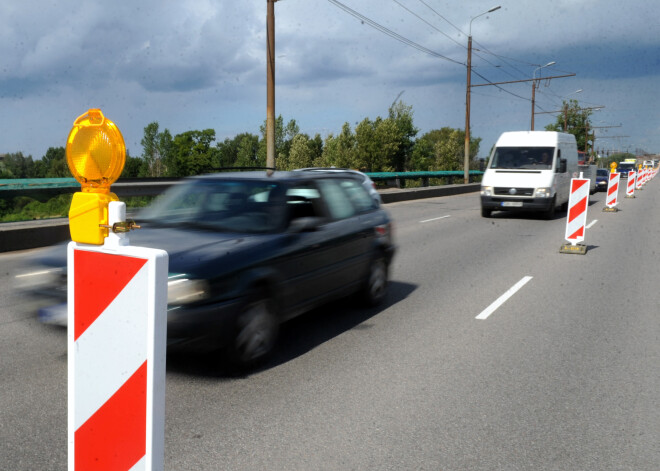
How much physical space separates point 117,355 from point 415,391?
9.42 feet

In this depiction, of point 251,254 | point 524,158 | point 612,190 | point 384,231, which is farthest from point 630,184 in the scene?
point 251,254

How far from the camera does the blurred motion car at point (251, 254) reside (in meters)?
4.23

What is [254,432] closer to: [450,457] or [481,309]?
[450,457]

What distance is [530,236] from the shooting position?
14.2 m

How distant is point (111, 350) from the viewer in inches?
71.7

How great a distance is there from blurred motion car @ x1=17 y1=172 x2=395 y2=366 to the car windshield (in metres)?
0.01

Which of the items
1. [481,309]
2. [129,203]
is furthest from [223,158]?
[481,309]

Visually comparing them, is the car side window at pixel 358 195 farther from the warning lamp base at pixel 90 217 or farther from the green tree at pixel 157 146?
the green tree at pixel 157 146

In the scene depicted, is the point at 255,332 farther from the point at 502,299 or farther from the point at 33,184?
the point at 33,184

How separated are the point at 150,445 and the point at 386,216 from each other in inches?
214

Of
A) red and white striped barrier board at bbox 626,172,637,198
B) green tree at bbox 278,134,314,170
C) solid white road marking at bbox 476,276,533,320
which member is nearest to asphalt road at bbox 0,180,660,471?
solid white road marking at bbox 476,276,533,320

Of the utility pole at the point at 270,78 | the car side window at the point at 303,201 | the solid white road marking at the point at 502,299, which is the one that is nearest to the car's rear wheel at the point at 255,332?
the car side window at the point at 303,201

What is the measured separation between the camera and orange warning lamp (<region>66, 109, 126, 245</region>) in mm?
1794

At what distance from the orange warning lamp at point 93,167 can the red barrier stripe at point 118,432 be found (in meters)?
0.43
